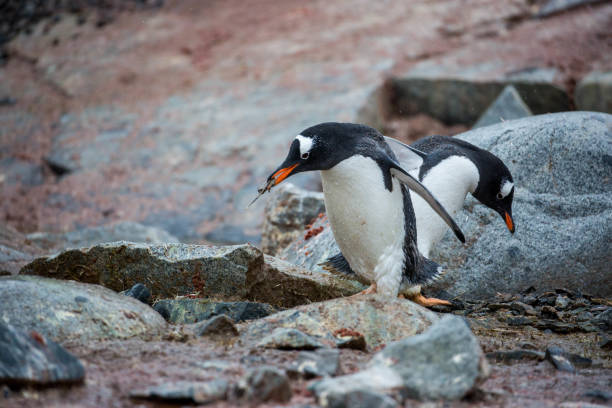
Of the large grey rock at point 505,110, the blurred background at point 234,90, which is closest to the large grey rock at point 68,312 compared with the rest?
the blurred background at point 234,90

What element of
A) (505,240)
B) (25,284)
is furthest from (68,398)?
(505,240)

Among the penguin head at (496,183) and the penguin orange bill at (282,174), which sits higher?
the penguin orange bill at (282,174)

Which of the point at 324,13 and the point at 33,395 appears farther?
the point at 324,13

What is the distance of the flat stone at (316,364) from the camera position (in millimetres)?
2316

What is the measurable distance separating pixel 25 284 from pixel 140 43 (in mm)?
10916

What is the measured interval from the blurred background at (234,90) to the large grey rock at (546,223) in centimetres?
311

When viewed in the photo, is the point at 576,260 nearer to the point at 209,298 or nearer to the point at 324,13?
the point at 209,298

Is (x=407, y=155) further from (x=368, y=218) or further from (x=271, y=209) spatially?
(x=271, y=209)

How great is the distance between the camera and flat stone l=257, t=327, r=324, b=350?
8.61 ft

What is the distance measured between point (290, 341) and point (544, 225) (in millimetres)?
2583

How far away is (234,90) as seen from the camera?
10.9m

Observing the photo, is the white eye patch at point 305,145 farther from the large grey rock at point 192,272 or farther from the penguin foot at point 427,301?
the penguin foot at point 427,301

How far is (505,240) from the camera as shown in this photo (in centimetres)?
450

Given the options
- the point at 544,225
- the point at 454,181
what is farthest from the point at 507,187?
the point at 544,225
